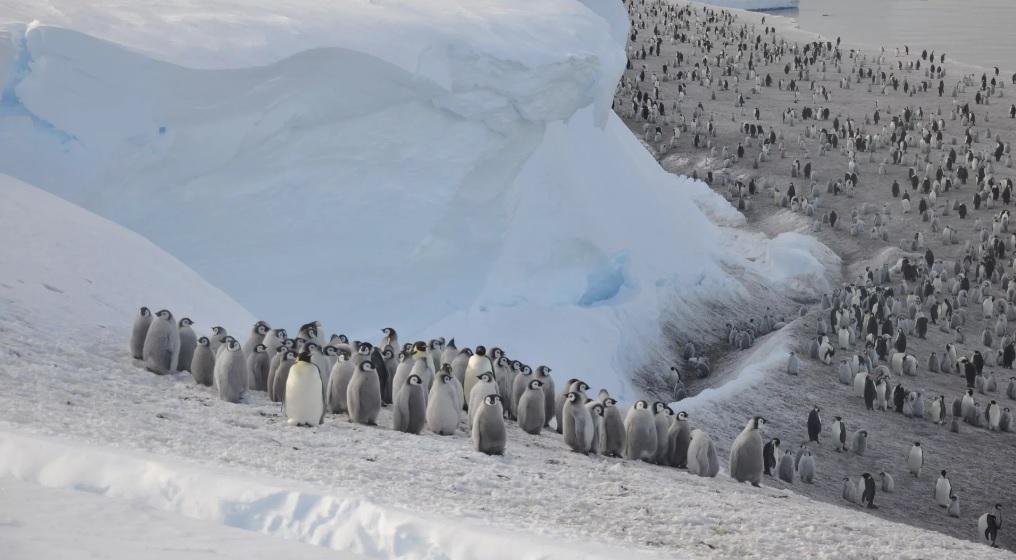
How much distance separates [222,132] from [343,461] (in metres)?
8.35

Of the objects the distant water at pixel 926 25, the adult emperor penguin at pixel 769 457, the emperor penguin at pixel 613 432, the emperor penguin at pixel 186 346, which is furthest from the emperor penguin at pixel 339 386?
the distant water at pixel 926 25

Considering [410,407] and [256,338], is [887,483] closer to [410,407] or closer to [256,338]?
[410,407]

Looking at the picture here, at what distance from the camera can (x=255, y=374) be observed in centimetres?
1040

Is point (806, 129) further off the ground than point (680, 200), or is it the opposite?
point (806, 129)

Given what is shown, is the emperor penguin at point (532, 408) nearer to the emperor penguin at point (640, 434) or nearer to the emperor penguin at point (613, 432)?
the emperor penguin at point (613, 432)

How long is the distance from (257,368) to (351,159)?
6.10 meters

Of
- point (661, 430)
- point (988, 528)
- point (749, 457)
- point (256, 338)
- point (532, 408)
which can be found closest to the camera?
point (256, 338)

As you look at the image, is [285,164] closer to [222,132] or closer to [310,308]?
[222,132]

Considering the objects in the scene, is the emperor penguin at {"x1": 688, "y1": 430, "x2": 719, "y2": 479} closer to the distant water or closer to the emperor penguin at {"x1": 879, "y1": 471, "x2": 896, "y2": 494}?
the emperor penguin at {"x1": 879, "y1": 471, "x2": 896, "y2": 494}

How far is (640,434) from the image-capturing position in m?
10.6

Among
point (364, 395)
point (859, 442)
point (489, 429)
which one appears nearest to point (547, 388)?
point (364, 395)

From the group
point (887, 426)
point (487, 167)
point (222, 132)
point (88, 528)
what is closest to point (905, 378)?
point (887, 426)

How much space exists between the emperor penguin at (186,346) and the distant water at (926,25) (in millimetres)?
41482

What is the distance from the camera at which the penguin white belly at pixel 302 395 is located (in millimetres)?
8898
